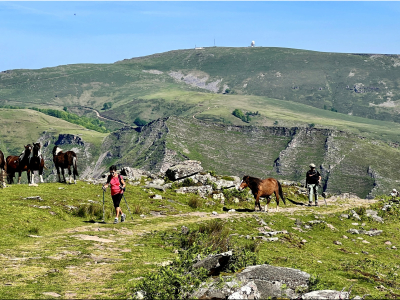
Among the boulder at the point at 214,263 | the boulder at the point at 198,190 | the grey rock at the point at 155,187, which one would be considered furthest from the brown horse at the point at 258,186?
the boulder at the point at 214,263

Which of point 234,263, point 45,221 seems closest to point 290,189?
point 45,221

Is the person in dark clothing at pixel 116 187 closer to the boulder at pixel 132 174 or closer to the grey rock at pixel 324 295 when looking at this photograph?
the grey rock at pixel 324 295

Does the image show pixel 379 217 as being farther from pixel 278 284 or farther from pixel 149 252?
pixel 278 284

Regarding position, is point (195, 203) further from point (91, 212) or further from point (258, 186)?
point (91, 212)

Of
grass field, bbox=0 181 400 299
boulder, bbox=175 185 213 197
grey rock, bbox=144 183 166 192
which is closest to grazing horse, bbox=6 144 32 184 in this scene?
grass field, bbox=0 181 400 299

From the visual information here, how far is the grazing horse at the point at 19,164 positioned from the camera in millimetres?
34844

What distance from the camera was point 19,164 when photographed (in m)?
36.0

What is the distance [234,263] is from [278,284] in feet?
7.52

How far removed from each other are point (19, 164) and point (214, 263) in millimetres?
27437

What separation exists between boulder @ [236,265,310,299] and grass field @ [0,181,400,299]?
0.50 metres

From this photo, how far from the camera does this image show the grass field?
512 inches

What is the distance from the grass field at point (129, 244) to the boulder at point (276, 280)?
503 mm

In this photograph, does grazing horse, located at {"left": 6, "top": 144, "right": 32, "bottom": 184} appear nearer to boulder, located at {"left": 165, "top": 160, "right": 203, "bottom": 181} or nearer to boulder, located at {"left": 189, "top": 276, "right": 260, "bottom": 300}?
boulder, located at {"left": 165, "top": 160, "right": 203, "bottom": 181}

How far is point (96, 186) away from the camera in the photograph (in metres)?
36.1
